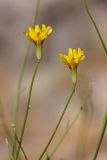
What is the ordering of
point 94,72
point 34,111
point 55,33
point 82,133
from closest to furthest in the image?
point 82,133
point 34,111
point 94,72
point 55,33

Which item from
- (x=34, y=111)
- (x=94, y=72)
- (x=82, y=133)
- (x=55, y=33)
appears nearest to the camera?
(x=82, y=133)

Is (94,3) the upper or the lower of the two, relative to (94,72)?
upper

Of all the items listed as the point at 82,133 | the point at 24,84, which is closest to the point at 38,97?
the point at 24,84

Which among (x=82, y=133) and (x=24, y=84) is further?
(x=24, y=84)

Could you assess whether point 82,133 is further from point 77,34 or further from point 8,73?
point 77,34

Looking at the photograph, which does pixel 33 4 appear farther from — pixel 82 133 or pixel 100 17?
pixel 82 133

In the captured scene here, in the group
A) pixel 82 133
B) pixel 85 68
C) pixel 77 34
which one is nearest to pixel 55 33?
pixel 77 34

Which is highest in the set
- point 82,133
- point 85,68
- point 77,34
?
point 77,34
